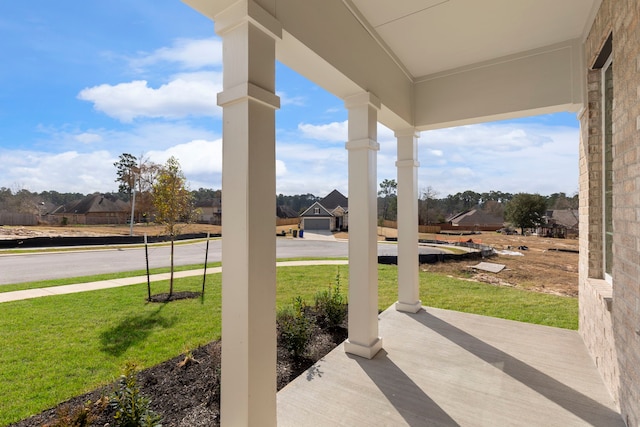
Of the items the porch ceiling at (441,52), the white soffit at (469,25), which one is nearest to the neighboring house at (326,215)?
the porch ceiling at (441,52)

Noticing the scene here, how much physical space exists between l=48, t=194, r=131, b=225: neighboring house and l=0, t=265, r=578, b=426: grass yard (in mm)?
10455

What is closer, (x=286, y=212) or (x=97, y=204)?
(x=97, y=204)

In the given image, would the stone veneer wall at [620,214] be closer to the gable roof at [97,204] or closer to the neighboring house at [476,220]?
the neighboring house at [476,220]

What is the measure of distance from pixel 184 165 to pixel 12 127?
5.11 metres

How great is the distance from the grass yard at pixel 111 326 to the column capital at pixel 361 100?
317cm

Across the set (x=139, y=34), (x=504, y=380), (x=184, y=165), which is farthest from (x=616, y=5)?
(x=184, y=165)

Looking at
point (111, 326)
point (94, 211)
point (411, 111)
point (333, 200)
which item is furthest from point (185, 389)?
point (333, 200)

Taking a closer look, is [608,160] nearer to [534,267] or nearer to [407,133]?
[407,133]

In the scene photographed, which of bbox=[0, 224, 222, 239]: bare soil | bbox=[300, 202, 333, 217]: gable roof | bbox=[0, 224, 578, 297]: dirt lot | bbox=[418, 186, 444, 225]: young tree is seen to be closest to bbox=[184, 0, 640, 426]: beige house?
bbox=[0, 224, 578, 297]: dirt lot

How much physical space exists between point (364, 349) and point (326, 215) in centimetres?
2343

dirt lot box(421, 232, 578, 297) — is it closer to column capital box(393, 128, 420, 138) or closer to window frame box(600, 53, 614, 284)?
window frame box(600, 53, 614, 284)

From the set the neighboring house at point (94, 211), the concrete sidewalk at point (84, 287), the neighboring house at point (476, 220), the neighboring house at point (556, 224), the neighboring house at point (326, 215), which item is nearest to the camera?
the concrete sidewalk at point (84, 287)

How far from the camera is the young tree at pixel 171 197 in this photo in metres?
5.34

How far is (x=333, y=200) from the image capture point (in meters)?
27.3
